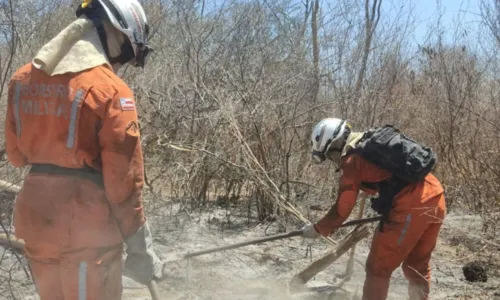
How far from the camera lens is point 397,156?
13.0ft

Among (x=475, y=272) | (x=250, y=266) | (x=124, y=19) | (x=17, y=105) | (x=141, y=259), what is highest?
(x=124, y=19)

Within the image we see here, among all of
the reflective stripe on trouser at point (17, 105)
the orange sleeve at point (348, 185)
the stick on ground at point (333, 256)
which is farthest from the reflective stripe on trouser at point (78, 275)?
the stick on ground at point (333, 256)

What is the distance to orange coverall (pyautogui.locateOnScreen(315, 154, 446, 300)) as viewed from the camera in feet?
13.3

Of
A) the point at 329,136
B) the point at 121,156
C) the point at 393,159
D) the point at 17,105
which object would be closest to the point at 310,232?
the point at 329,136

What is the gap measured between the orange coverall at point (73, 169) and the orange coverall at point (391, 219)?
2.04 meters

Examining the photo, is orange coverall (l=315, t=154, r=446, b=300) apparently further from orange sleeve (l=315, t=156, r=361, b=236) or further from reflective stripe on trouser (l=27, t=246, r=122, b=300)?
reflective stripe on trouser (l=27, t=246, r=122, b=300)

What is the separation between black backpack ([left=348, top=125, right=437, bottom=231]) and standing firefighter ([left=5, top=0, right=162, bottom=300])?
Result: 2081mm

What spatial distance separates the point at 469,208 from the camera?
718 centimetres

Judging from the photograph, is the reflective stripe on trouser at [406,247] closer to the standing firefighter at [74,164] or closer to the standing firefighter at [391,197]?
the standing firefighter at [391,197]

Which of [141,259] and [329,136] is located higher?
[329,136]

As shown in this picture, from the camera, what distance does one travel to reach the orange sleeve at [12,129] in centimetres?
252

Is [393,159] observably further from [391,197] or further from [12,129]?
[12,129]

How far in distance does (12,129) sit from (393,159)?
8.66 feet

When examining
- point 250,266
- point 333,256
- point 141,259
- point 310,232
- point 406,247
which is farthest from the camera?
point 250,266
